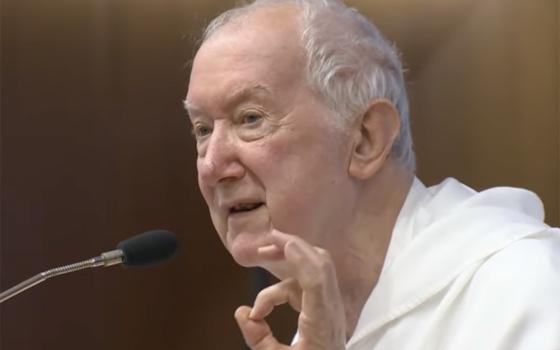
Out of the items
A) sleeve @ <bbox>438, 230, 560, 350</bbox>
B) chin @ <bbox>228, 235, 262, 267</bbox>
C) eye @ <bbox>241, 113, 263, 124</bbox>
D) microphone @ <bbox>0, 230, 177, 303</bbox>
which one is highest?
eye @ <bbox>241, 113, 263, 124</bbox>

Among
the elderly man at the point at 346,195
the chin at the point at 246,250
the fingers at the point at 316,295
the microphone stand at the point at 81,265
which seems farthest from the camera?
the microphone stand at the point at 81,265

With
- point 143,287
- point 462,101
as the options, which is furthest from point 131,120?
A: point 462,101

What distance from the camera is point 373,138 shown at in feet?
5.08

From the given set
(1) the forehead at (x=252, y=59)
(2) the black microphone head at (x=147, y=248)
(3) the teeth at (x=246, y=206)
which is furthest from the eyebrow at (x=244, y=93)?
(2) the black microphone head at (x=147, y=248)

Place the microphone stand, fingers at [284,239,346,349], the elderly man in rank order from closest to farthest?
fingers at [284,239,346,349] → the elderly man → the microphone stand

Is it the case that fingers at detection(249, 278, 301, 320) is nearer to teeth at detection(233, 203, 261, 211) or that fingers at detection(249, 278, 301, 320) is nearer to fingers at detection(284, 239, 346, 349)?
fingers at detection(284, 239, 346, 349)

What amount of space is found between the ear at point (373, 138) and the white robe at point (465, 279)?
0.10 metres

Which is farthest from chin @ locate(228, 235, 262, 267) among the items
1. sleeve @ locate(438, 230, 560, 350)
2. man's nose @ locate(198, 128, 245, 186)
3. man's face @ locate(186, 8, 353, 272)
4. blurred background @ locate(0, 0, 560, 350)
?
blurred background @ locate(0, 0, 560, 350)

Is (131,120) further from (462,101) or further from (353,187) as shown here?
(353,187)

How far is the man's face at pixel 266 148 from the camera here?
56.9 inches

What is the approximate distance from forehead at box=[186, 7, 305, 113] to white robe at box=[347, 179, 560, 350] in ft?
1.09

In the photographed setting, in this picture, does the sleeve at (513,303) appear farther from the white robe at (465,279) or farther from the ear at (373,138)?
the ear at (373,138)

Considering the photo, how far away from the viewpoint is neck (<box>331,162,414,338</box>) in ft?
5.01

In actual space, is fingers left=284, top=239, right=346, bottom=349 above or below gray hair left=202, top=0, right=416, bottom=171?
below
